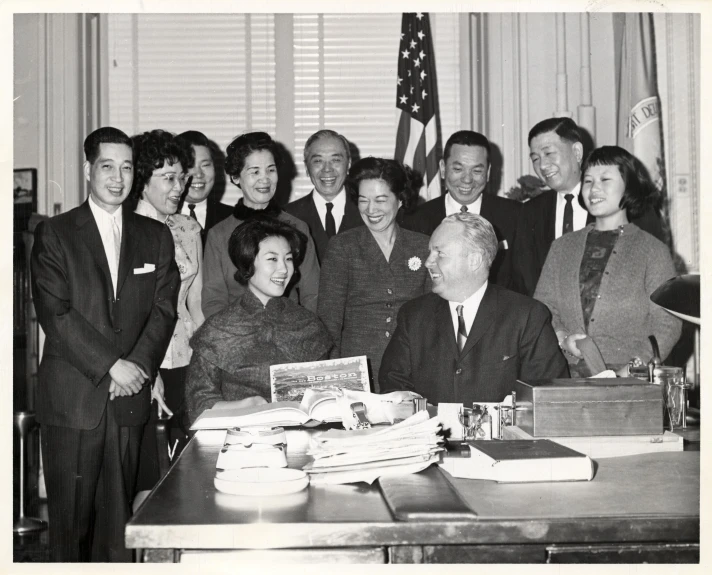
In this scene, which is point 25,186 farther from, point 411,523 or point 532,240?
point 411,523

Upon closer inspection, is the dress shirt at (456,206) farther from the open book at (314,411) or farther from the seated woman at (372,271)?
the open book at (314,411)

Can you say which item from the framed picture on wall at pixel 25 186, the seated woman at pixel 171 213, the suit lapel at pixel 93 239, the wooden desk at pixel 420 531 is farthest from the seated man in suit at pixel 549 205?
the framed picture on wall at pixel 25 186

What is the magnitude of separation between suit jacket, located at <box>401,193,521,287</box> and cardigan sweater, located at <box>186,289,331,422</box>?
111cm

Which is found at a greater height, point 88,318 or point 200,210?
point 200,210

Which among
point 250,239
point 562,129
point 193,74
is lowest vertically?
point 250,239

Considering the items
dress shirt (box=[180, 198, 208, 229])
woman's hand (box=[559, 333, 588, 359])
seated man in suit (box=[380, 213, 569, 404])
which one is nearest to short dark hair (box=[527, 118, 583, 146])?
woman's hand (box=[559, 333, 588, 359])

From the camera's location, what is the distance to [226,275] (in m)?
3.93

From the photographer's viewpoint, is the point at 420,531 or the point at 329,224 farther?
the point at 329,224

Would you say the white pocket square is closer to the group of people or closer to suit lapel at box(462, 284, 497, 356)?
the group of people

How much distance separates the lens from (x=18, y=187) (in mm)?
5273

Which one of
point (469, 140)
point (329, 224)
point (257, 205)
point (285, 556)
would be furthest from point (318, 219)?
point (285, 556)

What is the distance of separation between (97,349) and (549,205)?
2.39 m

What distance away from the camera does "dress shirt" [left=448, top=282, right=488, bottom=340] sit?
3.04 metres
